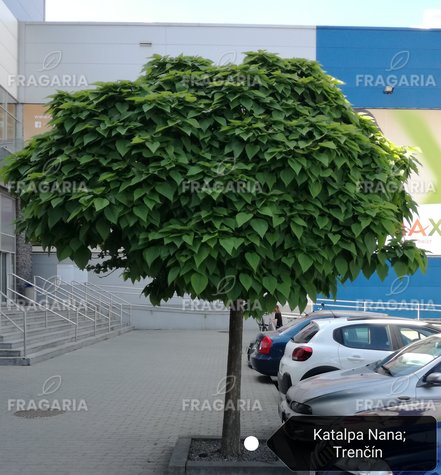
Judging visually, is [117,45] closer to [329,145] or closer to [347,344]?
[347,344]

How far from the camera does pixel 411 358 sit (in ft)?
20.2

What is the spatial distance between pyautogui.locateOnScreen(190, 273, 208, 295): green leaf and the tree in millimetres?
12

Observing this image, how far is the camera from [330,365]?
9.21m

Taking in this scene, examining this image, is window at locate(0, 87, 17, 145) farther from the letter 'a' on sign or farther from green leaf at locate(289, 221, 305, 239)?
the letter 'a' on sign

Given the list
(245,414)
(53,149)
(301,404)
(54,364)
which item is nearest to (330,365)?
(245,414)

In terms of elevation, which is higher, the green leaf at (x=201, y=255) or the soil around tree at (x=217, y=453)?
the green leaf at (x=201, y=255)

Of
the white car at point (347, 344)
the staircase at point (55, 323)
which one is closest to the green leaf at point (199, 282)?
the white car at point (347, 344)

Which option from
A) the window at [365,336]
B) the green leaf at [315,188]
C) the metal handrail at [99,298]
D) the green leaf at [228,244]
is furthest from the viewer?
the metal handrail at [99,298]

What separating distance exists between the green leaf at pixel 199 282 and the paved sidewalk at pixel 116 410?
8.15ft

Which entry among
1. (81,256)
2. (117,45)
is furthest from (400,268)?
(117,45)

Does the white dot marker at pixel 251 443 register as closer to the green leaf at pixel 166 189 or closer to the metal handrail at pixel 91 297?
the green leaf at pixel 166 189

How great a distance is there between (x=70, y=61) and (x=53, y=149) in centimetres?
2514

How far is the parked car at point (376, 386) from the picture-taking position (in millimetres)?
5176

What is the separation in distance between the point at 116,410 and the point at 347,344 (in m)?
3.68
